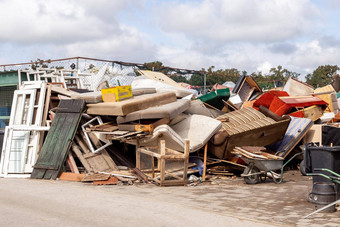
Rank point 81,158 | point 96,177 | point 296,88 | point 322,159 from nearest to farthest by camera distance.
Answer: point 322,159 < point 96,177 < point 81,158 < point 296,88

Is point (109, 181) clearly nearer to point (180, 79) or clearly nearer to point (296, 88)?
point (296, 88)

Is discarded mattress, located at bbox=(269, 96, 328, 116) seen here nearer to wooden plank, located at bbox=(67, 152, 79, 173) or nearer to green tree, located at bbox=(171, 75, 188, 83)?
wooden plank, located at bbox=(67, 152, 79, 173)

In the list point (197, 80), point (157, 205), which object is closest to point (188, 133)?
point (157, 205)

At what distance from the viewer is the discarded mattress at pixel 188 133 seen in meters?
11.3

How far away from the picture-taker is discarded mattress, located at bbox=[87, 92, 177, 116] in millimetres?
11758

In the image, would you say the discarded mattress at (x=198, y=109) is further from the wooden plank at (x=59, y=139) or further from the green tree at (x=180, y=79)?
Result: the green tree at (x=180, y=79)

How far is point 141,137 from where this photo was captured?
11.5 metres

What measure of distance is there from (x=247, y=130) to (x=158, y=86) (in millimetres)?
4247

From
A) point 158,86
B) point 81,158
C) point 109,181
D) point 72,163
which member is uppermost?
point 158,86

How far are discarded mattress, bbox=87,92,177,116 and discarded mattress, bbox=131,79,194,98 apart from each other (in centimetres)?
124

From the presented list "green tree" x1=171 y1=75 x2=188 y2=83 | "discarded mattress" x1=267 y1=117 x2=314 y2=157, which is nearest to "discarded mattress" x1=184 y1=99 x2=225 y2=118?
"discarded mattress" x1=267 y1=117 x2=314 y2=157

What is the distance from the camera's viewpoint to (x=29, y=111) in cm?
1299

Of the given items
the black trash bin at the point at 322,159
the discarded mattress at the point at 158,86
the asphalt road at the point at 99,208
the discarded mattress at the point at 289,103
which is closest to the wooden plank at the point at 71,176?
the asphalt road at the point at 99,208

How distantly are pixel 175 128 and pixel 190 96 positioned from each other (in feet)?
6.94
